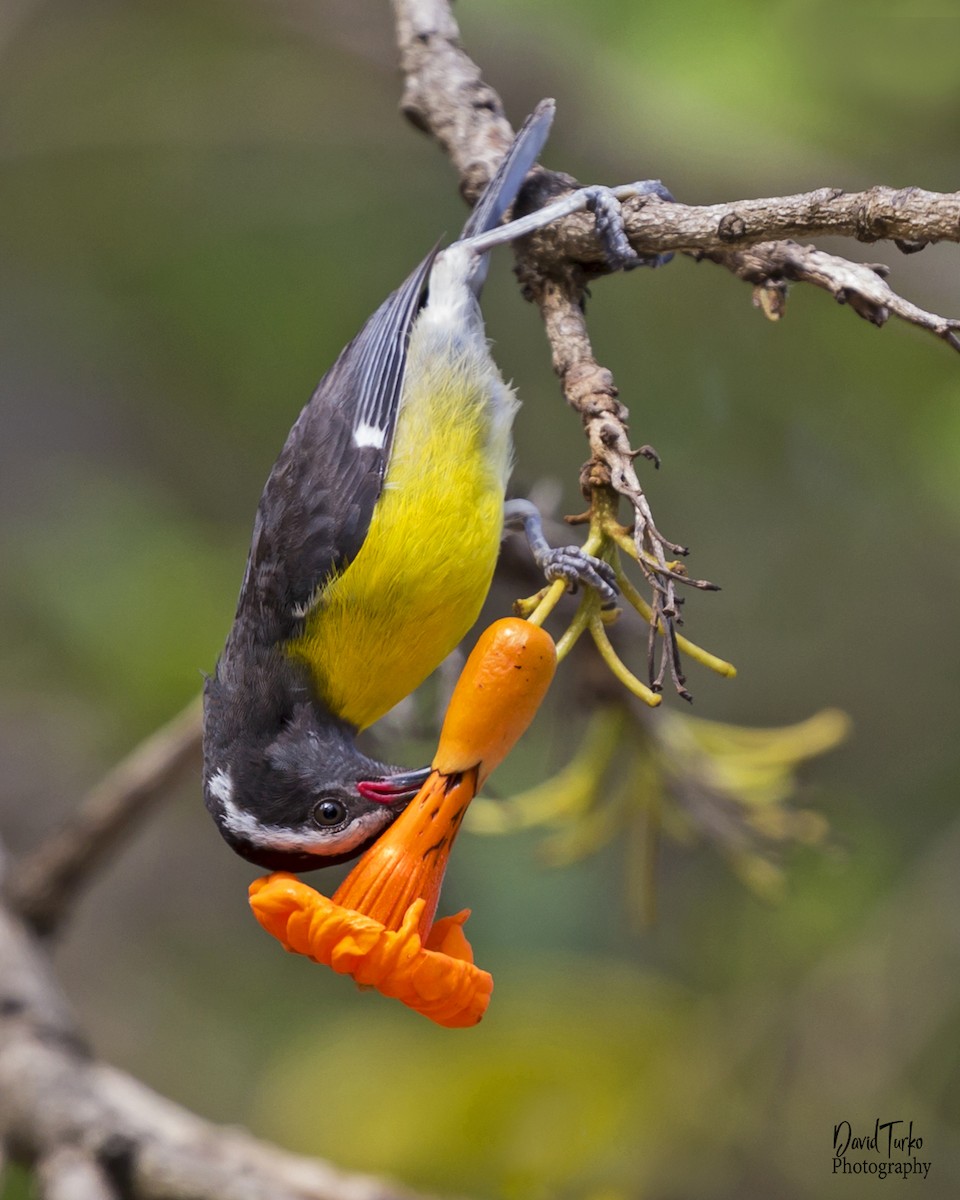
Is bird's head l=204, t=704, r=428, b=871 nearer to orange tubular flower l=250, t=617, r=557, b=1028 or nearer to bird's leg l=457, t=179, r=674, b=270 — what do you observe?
orange tubular flower l=250, t=617, r=557, b=1028

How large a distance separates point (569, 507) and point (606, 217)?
2.97 meters

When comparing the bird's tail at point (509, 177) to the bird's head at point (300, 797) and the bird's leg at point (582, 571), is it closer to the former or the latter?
the bird's leg at point (582, 571)

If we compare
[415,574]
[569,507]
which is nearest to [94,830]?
[415,574]

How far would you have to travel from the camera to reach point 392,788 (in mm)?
2152

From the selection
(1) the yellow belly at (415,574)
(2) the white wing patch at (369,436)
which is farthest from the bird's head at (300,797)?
(2) the white wing patch at (369,436)

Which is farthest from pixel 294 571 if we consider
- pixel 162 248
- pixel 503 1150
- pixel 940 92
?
pixel 162 248

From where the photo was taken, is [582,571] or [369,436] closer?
[582,571]

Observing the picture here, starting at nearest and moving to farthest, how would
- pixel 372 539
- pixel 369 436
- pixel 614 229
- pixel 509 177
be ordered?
1. pixel 614 229
2. pixel 509 177
3. pixel 372 539
4. pixel 369 436

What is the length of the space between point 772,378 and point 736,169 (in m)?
0.83

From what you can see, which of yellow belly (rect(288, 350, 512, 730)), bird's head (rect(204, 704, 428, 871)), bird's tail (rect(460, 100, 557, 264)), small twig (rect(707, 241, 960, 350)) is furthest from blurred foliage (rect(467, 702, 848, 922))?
small twig (rect(707, 241, 960, 350))

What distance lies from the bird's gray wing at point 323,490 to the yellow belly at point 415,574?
4 centimetres

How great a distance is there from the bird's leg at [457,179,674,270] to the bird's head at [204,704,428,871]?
0.94 meters

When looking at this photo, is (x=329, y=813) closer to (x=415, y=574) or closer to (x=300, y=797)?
(x=300, y=797)

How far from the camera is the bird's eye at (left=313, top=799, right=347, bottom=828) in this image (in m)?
2.13
